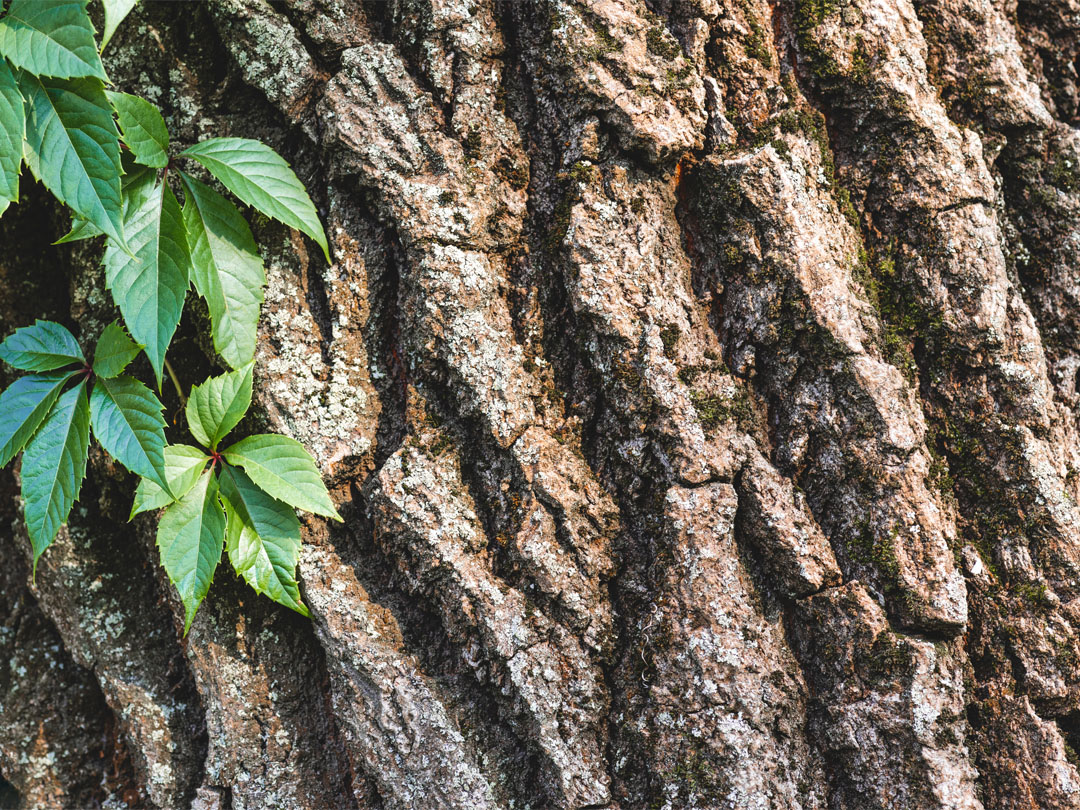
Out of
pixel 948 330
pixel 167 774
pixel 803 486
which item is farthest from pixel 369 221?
pixel 167 774

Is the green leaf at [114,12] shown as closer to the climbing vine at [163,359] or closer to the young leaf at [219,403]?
the climbing vine at [163,359]

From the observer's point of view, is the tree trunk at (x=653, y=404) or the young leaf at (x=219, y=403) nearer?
the tree trunk at (x=653, y=404)

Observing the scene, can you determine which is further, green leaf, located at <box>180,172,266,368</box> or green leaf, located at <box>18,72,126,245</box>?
green leaf, located at <box>180,172,266,368</box>

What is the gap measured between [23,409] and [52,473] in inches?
6.2

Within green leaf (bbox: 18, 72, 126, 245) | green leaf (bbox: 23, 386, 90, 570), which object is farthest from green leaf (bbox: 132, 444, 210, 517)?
green leaf (bbox: 18, 72, 126, 245)

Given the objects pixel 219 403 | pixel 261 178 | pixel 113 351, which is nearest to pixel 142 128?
pixel 261 178

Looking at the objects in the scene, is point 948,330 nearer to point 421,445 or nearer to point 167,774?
point 421,445

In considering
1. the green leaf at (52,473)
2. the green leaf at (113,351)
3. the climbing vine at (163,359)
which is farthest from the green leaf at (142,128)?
the green leaf at (52,473)

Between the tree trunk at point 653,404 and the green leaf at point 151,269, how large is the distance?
18 centimetres

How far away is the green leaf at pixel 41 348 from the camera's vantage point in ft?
4.55

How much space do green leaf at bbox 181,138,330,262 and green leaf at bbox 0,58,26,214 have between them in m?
0.27

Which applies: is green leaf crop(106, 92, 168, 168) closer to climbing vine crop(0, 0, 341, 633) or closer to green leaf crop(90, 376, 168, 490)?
climbing vine crop(0, 0, 341, 633)

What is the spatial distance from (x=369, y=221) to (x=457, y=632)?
89cm

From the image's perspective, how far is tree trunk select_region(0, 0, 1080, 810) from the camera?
1.25 m
